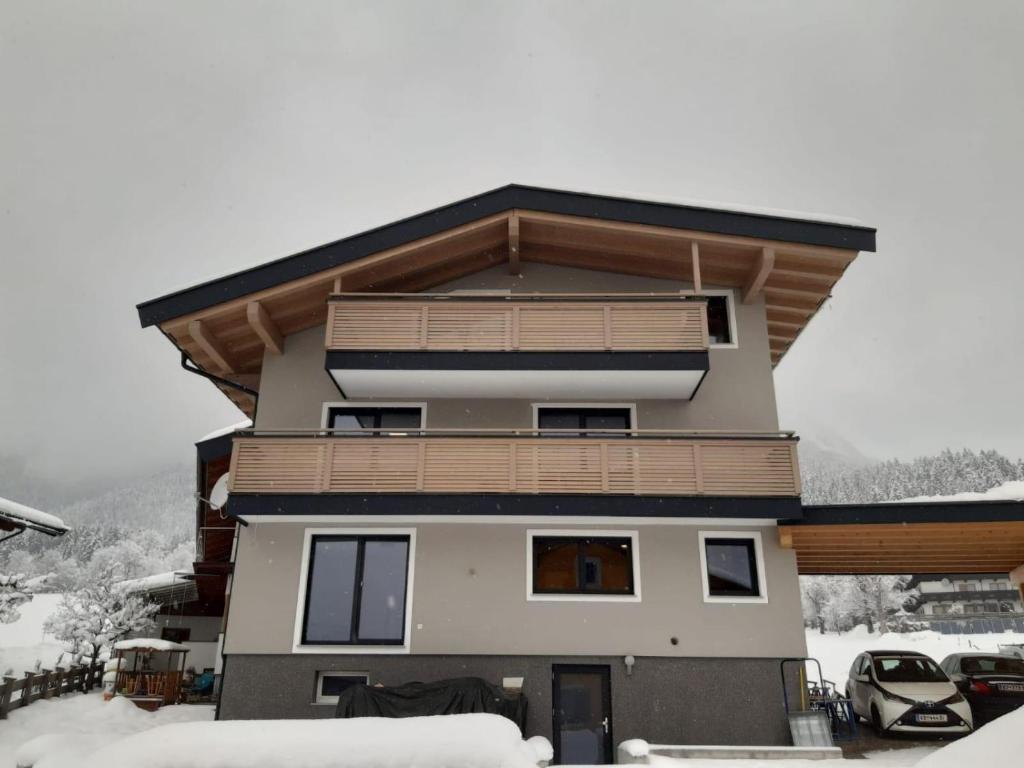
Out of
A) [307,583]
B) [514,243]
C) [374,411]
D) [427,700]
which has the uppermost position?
[514,243]

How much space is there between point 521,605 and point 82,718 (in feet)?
32.4

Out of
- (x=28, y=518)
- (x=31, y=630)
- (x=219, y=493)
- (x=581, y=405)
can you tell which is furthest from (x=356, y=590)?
(x=31, y=630)

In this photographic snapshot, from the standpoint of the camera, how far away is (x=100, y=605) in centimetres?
2573

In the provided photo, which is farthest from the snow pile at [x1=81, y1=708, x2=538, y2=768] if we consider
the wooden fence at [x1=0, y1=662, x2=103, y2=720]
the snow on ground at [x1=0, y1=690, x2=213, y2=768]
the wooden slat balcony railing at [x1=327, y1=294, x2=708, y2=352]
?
the wooden fence at [x1=0, y1=662, x2=103, y2=720]

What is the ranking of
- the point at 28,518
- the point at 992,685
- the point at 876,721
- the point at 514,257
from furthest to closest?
1. the point at 28,518
2. the point at 514,257
3. the point at 992,685
4. the point at 876,721

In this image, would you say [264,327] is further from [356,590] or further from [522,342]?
[356,590]

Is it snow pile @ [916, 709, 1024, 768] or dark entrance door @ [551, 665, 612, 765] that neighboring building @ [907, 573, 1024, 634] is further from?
snow pile @ [916, 709, 1024, 768]

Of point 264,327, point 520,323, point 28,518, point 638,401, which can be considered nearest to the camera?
point 520,323

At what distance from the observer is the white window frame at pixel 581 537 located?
13797mm

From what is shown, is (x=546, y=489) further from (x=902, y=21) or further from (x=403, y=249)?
(x=902, y=21)

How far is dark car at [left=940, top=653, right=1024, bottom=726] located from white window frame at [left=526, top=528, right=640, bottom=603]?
6.10 meters

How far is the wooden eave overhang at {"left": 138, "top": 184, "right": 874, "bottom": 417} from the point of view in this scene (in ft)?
49.4

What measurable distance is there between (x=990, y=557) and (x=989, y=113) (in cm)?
19598

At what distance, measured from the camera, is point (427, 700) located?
39.2ft
